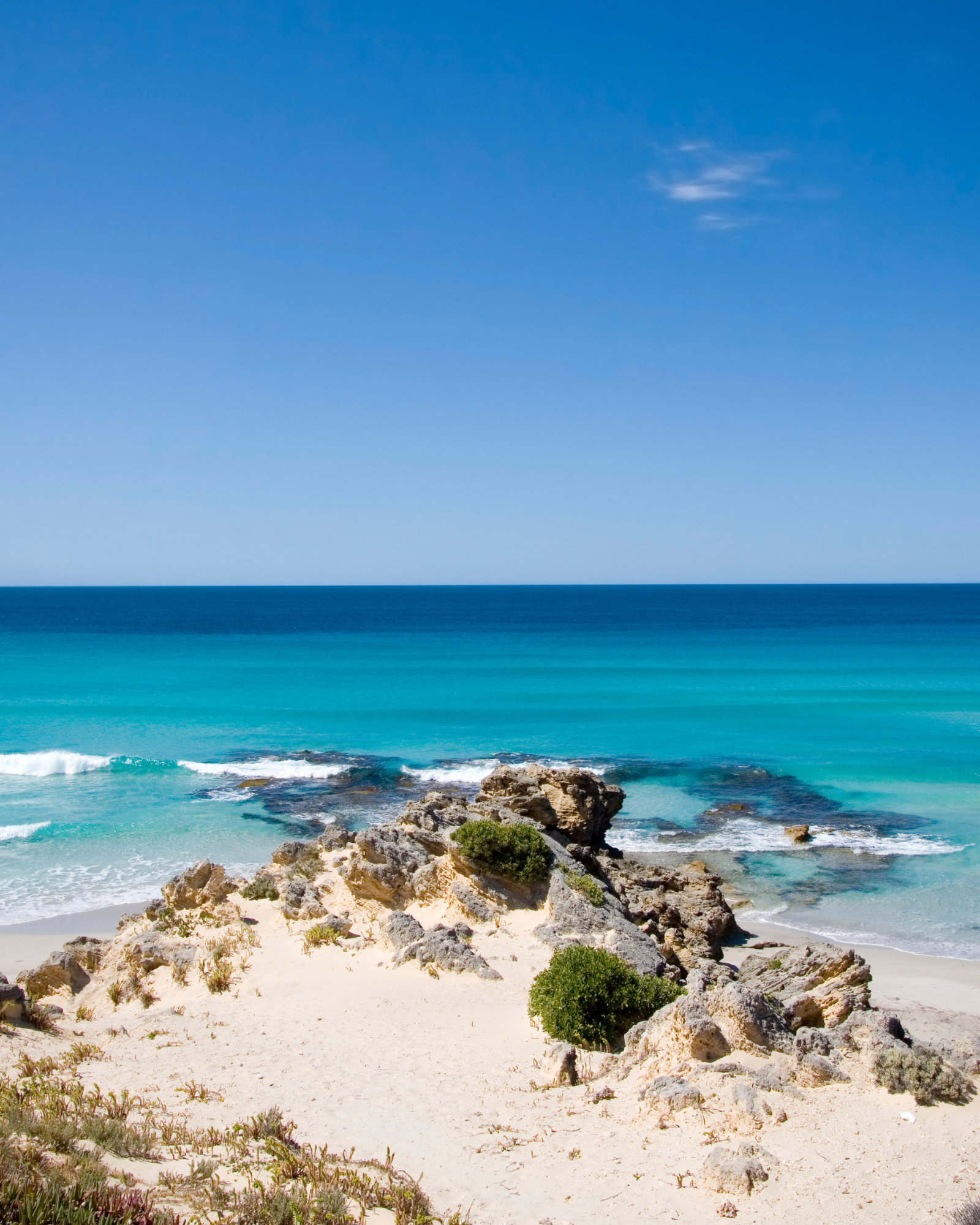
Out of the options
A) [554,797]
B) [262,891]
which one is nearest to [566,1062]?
[262,891]

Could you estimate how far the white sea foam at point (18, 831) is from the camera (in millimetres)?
26078

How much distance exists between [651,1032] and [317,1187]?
4.16m

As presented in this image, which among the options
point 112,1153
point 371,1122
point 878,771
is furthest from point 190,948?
point 878,771

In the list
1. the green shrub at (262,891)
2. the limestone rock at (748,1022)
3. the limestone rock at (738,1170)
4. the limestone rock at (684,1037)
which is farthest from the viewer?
the green shrub at (262,891)

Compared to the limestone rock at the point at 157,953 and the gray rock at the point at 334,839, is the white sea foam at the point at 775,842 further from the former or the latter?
the limestone rock at the point at 157,953

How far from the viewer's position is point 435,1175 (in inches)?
287

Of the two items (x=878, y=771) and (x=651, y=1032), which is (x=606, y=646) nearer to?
(x=878, y=771)

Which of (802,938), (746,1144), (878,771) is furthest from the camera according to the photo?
(878,771)

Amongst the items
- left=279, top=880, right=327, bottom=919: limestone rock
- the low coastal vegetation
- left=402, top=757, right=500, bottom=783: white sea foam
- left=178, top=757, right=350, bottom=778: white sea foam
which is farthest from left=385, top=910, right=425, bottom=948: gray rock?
left=178, top=757, right=350, bottom=778: white sea foam

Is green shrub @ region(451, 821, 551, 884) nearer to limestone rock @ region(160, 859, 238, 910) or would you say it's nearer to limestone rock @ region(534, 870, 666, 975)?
limestone rock @ region(534, 870, 666, 975)

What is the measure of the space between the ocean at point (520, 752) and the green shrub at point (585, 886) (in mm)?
7865

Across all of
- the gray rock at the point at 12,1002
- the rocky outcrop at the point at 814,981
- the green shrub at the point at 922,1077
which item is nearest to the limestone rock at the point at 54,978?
the gray rock at the point at 12,1002

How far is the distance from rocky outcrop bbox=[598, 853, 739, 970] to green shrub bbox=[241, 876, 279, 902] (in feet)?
22.3

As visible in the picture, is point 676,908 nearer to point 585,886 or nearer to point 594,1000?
point 585,886
